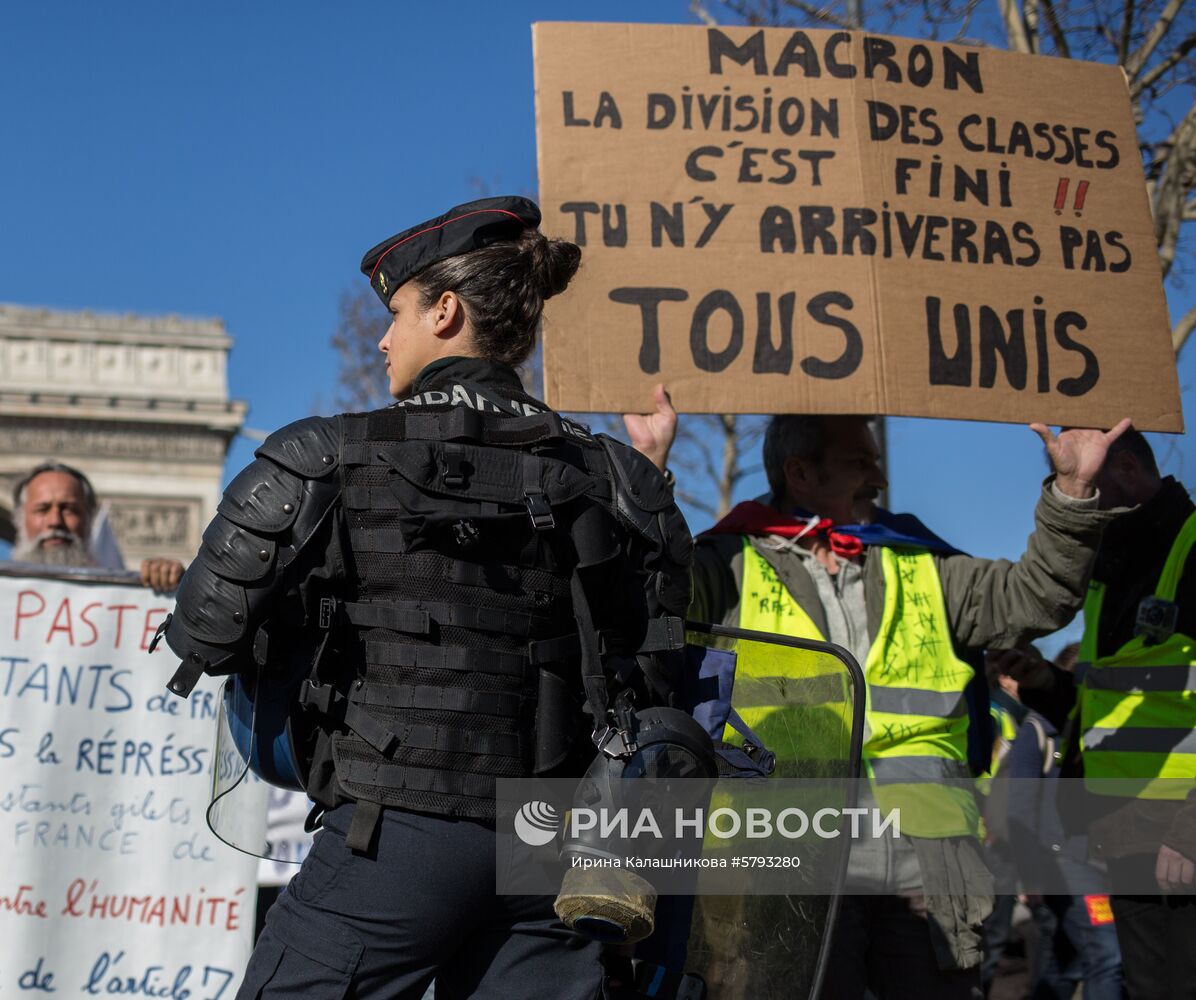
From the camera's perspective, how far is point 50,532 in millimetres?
5609

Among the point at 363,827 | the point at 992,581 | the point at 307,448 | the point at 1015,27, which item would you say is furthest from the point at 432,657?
the point at 1015,27

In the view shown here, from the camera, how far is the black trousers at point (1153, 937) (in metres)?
3.94

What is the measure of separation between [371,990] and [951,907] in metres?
1.75

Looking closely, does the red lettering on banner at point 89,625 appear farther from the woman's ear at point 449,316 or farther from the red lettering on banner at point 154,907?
the woman's ear at point 449,316

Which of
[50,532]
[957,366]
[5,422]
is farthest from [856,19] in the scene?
[5,422]

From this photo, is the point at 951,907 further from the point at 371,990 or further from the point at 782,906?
the point at 371,990

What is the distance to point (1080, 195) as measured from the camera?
4129 mm

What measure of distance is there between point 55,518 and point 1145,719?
3957 mm

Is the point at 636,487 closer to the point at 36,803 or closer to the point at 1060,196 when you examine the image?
the point at 1060,196

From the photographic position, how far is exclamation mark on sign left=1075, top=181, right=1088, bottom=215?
4.11 meters

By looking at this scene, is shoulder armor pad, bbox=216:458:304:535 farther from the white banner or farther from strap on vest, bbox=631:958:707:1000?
the white banner

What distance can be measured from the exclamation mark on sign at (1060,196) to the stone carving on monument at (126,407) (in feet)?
128

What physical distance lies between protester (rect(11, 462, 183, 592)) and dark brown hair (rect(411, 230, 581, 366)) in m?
3.37

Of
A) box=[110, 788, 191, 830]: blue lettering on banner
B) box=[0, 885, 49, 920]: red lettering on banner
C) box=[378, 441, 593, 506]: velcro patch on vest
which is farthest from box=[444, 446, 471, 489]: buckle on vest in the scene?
box=[0, 885, 49, 920]: red lettering on banner
